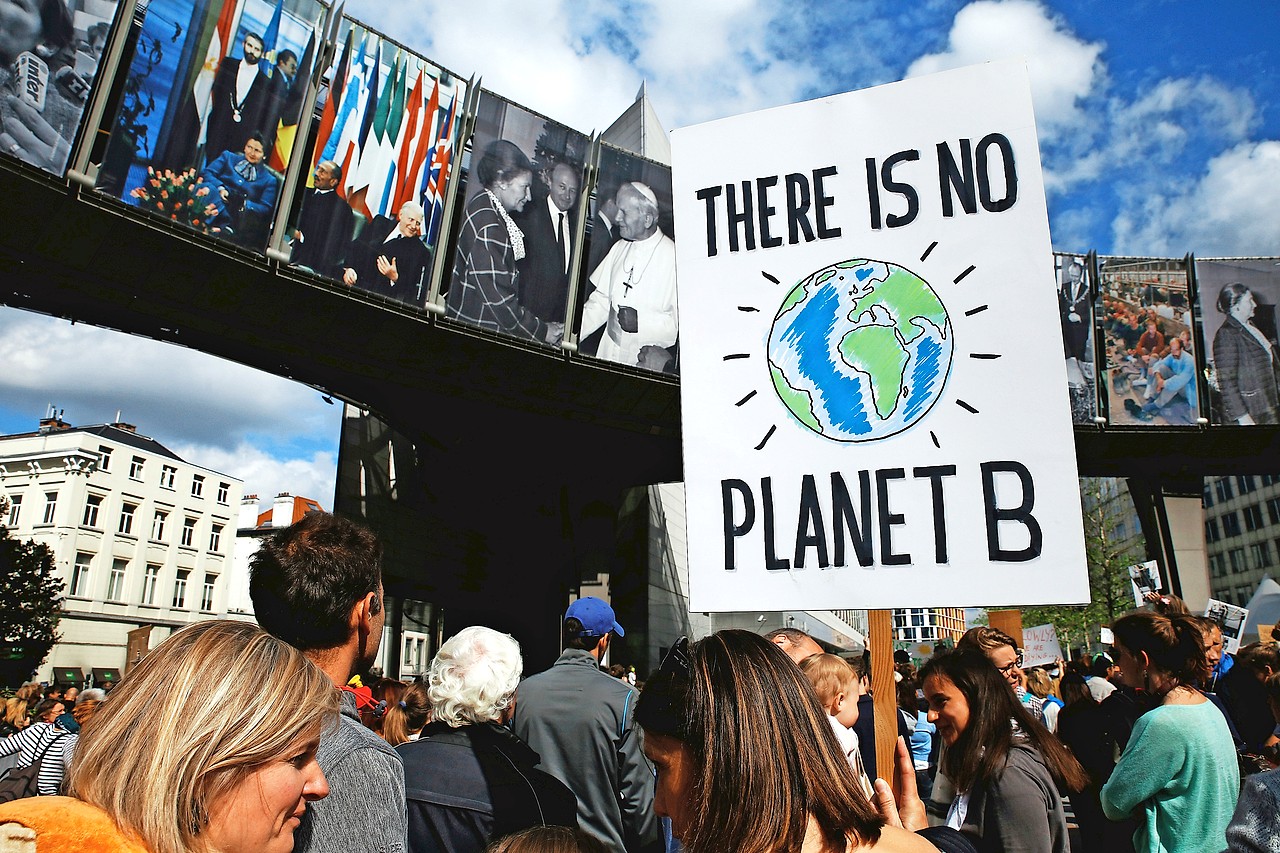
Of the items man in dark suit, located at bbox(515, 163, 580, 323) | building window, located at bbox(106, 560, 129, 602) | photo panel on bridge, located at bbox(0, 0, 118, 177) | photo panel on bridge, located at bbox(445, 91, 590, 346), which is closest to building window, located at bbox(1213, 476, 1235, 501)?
man in dark suit, located at bbox(515, 163, 580, 323)

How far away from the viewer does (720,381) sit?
9.12ft

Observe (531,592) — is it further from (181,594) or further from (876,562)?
(181,594)

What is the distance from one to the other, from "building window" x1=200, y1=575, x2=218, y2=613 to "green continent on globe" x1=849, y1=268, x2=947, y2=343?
182ft

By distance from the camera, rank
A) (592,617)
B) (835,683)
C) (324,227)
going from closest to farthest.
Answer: (835,683) < (592,617) < (324,227)

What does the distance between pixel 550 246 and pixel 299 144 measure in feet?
17.8

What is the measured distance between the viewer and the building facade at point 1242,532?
55.8 m

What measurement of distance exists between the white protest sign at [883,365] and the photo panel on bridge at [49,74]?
42.3 feet

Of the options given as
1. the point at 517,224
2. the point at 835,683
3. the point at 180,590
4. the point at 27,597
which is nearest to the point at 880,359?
the point at 835,683

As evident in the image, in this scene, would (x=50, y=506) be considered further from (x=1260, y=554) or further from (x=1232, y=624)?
(x=1260, y=554)

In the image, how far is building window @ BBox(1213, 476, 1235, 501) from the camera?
6138 centimetres

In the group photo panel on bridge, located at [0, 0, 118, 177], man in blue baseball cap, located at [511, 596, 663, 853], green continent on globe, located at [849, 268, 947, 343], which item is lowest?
man in blue baseball cap, located at [511, 596, 663, 853]

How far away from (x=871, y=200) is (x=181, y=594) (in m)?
54.8

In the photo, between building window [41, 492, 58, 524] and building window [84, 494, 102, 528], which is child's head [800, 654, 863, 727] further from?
building window [41, 492, 58, 524]

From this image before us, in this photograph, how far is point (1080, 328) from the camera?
78.2ft
